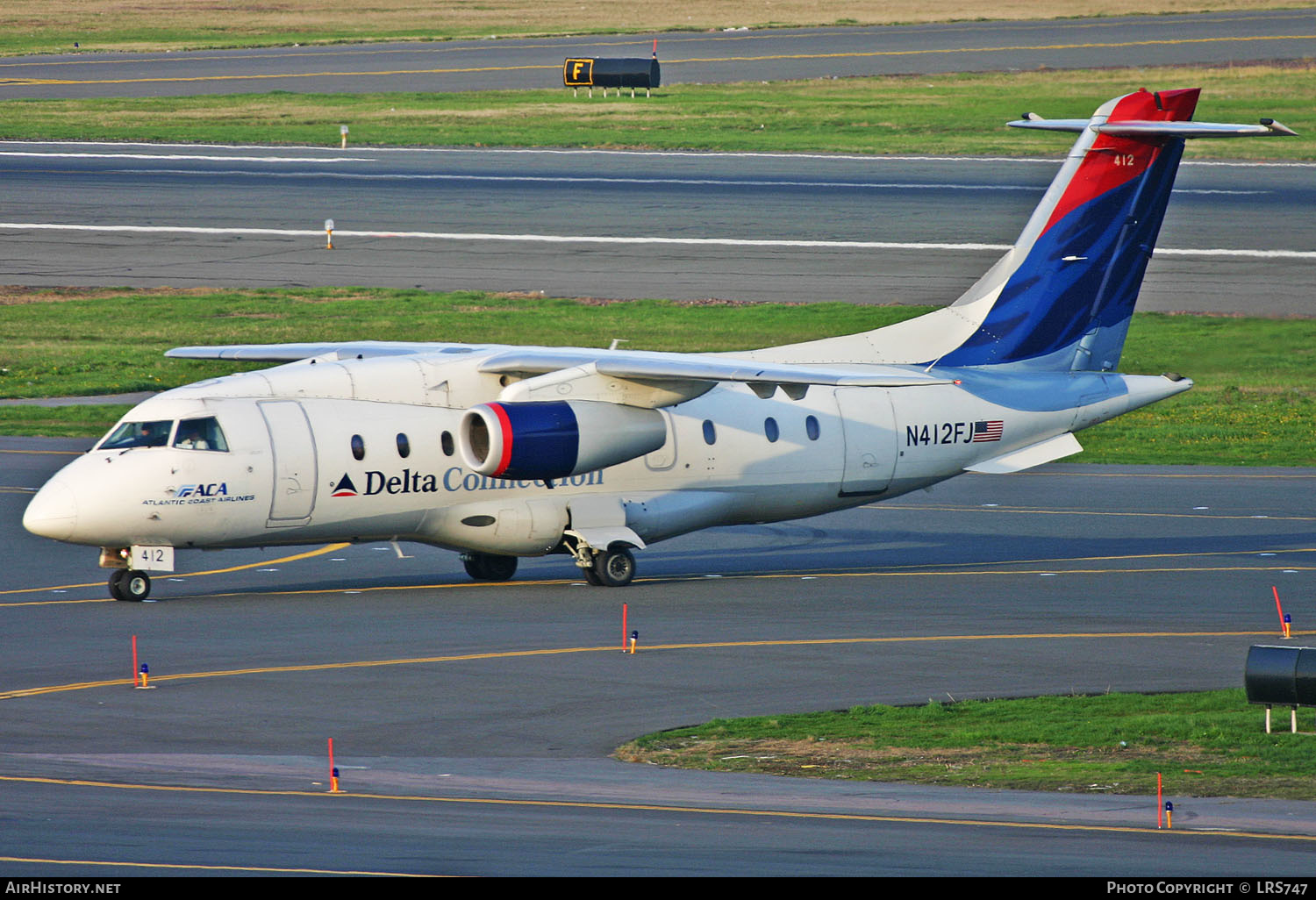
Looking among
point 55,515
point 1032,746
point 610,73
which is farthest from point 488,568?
point 610,73

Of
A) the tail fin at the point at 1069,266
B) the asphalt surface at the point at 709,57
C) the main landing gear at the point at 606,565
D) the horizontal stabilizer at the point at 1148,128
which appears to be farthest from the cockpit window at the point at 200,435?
the asphalt surface at the point at 709,57

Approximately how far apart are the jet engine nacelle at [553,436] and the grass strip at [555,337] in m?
16.2

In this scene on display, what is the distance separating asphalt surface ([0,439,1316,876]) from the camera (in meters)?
15.4

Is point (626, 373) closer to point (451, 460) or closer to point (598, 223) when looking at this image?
point (451, 460)

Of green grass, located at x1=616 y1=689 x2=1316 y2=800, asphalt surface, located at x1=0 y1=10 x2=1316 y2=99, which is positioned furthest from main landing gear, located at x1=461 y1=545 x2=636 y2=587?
asphalt surface, located at x1=0 y1=10 x2=1316 y2=99

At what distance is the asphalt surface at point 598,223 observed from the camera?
5700 centimetres

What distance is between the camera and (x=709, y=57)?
10125 centimetres

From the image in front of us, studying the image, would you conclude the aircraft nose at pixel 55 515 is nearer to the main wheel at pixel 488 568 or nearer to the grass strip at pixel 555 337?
the main wheel at pixel 488 568

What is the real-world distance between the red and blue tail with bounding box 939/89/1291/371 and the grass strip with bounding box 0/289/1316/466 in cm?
899

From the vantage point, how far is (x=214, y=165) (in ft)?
246

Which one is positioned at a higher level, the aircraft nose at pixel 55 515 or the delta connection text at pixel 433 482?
the delta connection text at pixel 433 482

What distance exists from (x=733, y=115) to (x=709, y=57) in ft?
55.4

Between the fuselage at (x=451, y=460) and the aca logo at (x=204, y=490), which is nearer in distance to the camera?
the aca logo at (x=204, y=490)
